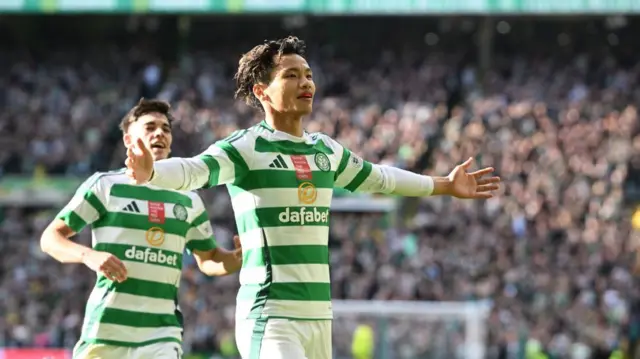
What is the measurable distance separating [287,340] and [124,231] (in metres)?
1.84

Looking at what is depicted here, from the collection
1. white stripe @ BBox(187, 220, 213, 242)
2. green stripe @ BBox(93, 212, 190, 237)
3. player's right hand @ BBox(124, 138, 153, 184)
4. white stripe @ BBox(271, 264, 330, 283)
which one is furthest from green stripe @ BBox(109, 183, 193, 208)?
player's right hand @ BBox(124, 138, 153, 184)

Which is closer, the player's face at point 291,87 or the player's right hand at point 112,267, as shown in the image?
the player's face at point 291,87

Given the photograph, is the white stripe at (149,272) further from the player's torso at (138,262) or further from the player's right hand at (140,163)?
the player's right hand at (140,163)

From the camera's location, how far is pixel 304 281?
565 cm

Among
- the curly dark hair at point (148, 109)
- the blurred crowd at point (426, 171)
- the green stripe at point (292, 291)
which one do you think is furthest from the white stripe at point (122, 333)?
the blurred crowd at point (426, 171)

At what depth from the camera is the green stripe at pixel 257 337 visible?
5.57 meters

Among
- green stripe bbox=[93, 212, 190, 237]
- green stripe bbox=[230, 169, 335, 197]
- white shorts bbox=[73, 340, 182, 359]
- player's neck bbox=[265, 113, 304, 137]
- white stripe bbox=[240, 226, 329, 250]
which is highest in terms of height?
player's neck bbox=[265, 113, 304, 137]

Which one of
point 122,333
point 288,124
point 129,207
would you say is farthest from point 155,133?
point 288,124

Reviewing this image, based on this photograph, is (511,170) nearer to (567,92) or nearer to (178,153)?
(567,92)

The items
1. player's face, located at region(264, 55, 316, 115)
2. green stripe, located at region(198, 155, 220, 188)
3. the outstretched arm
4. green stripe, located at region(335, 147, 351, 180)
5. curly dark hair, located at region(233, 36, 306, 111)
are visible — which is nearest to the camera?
green stripe, located at region(198, 155, 220, 188)

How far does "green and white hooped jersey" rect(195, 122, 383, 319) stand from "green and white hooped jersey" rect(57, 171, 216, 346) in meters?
1.35

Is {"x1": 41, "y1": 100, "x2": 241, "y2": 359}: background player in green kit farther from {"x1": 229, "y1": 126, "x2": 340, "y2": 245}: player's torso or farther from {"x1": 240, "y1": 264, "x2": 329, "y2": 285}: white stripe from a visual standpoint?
{"x1": 240, "y1": 264, "x2": 329, "y2": 285}: white stripe

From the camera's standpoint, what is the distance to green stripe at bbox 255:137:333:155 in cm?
574

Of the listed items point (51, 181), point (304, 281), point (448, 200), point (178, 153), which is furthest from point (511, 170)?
point (304, 281)
